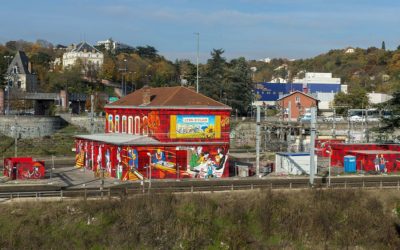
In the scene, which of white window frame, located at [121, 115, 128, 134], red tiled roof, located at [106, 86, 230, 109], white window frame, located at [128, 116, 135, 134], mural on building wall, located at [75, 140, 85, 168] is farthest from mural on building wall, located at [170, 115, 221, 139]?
mural on building wall, located at [75, 140, 85, 168]

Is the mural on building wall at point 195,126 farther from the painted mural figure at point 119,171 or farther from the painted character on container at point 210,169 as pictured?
the painted mural figure at point 119,171

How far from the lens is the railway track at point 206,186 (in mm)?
30953

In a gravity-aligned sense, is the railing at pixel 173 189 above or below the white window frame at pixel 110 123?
below

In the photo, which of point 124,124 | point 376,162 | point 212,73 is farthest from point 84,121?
point 376,162

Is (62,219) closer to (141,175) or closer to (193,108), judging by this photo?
→ (141,175)

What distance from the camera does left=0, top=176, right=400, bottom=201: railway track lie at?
30953mm

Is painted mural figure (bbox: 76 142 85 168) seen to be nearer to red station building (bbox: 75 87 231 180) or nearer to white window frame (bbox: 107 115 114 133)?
red station building (bbox: 75 87 231 180)

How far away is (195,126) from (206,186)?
6.53m

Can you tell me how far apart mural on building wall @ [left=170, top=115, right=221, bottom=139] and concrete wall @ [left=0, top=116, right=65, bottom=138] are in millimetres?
28124

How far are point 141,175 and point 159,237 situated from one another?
447 inches

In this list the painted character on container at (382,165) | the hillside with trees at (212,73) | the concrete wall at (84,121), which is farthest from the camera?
the hillside with trees at (212,73)

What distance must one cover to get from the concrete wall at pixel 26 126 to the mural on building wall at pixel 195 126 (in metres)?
28.1

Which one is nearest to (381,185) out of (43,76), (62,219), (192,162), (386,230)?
(386,230)

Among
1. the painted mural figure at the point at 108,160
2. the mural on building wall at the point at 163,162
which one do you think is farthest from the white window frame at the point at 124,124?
the painted mural figure at the point at 108,160
